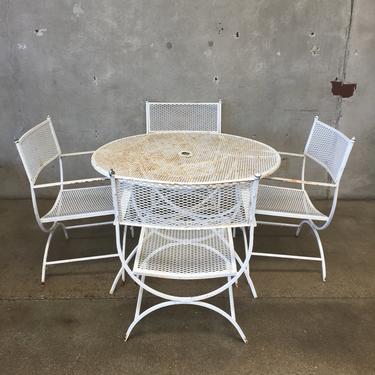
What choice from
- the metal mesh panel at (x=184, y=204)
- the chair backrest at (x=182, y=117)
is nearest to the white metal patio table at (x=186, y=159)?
the metal mesh panel at (x=184, y=204)

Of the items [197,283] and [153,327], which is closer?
[153,327]

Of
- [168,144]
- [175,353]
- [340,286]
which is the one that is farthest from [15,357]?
[340,286]

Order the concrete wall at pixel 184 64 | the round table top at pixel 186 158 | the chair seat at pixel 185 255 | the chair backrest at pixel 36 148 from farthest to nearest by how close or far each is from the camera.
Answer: the concrete wall at pixel 184 64, the chair backrest at pixel 36 148, the round table top at pixel 186 158, the chair seat at pixel 185 255

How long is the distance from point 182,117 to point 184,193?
1.44 metres

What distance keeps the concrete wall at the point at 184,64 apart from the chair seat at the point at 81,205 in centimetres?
79

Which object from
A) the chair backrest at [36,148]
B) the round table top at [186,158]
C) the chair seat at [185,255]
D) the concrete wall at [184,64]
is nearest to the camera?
the chair seat at [185,255]

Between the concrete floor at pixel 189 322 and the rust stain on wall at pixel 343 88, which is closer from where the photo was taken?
the concrete floor at pixel 189 322

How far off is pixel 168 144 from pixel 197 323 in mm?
1089

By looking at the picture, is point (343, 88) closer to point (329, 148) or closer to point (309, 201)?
point (329, 148)

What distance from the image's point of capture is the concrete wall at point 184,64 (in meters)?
2.79

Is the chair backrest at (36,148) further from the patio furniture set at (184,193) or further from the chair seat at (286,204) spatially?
the chair seat at (286,204)

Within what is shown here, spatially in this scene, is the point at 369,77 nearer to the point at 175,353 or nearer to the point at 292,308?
the point at 292,308

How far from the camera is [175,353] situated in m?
1.82

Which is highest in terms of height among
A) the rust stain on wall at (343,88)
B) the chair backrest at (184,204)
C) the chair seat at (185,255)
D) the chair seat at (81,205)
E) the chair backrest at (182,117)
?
the rust stain on wall at (343,88)
